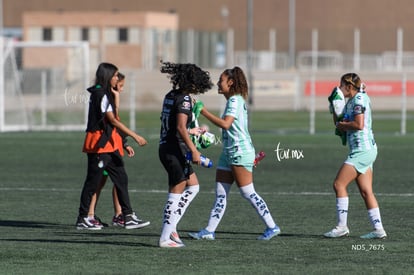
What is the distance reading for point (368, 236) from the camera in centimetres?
1206

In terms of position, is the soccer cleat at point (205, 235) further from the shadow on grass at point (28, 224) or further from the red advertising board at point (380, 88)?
the red advertising board at point (380, 88)

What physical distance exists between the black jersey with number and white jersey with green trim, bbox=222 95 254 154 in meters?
0.54

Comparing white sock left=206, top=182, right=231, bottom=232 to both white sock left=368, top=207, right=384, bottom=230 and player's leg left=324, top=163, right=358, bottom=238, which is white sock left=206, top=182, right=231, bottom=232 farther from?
white sock left=368, top=207, right=384, bottom=230

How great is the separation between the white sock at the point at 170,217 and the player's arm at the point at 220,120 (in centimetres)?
82

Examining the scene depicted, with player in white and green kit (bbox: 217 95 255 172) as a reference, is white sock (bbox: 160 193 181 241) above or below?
below

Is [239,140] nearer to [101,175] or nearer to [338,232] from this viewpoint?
[338,232]

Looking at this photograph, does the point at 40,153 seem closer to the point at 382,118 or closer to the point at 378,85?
the point at 382,118

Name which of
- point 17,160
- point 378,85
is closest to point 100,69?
point 17,160

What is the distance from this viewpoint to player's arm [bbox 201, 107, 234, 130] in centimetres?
→ 1130

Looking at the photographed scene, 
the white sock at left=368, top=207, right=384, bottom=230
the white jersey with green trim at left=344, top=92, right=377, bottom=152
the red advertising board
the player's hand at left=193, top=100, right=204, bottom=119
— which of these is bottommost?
the red advertising board

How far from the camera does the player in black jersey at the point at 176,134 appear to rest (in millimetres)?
11242

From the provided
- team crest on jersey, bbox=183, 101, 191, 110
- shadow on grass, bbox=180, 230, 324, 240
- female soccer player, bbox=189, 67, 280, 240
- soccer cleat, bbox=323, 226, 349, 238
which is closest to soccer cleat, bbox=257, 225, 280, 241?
female soccer player, bbox=189, 67, 280, 240

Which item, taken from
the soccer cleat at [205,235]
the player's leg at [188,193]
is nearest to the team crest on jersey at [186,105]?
the player's leg at [188,193]

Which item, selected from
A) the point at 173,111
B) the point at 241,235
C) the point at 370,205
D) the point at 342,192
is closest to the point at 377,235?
the point at 370,205
